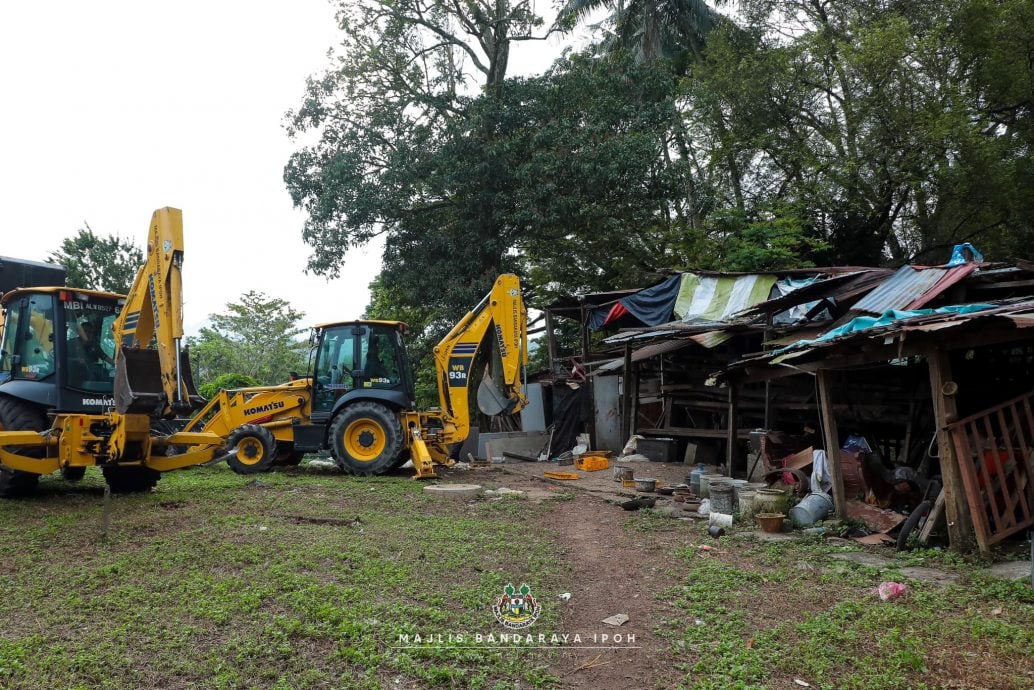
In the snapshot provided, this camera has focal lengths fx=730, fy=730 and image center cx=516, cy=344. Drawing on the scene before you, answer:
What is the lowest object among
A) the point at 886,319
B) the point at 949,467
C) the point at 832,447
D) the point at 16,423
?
the point at 949,467

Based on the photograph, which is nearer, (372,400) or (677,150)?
(372,400)

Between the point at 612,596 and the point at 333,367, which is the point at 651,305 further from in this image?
the point at 612,596

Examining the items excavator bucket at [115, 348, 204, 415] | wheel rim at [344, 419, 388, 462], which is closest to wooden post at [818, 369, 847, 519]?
wheel rim at [344, 419, 388, 462]

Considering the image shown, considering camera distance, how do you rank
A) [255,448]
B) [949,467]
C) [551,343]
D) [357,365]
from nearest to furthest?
[949,467], [357,365], [255,448], [551,343]

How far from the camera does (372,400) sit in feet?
41.0

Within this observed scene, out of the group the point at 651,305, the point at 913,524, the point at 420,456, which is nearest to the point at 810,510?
the point at 913,524

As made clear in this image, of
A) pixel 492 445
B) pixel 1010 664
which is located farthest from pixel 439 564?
pixel 492 445

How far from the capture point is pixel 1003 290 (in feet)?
34.7

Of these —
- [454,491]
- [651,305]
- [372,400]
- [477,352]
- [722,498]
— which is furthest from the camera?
[651,305]

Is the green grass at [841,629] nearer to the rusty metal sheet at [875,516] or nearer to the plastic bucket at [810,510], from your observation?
the rusty metal sheet at [875,516]

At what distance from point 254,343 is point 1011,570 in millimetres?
29267

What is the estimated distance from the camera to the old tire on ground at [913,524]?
23.4 ft

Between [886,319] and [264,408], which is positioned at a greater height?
[886,319]

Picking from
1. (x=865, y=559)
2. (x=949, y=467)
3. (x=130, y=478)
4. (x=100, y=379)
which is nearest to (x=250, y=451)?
(x=130, y=478)
